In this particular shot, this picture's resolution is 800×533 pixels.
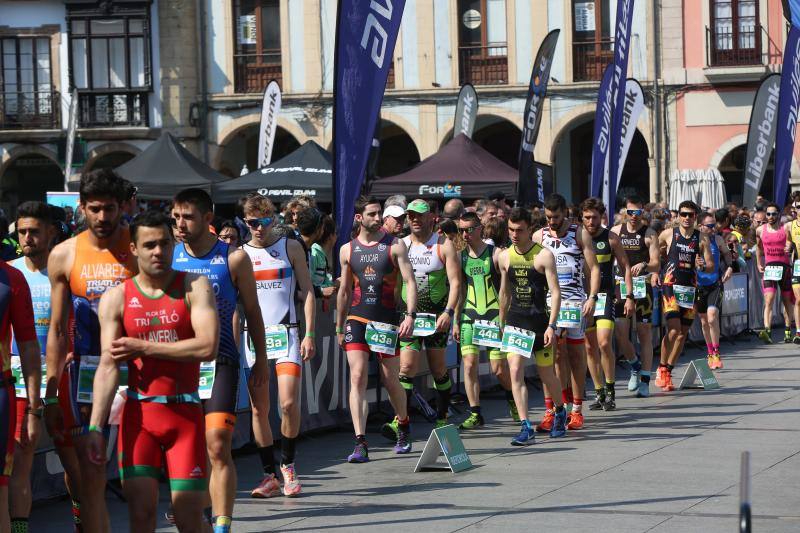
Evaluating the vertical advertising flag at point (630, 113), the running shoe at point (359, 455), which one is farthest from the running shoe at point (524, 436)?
the vertical advertising flag at point (630, 113)

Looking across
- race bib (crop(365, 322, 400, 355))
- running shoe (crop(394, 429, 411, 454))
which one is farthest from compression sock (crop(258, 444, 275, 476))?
running shoe (crop(394, 429, 411, 454))

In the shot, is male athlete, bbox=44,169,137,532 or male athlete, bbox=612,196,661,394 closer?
male athlete, bbox=44,169,137,532

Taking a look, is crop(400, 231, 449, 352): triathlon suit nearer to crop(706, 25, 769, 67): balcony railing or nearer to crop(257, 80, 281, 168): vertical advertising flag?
crop(257, 80, 281, 168): vertical advertising flag

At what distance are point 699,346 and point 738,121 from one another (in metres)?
17.6

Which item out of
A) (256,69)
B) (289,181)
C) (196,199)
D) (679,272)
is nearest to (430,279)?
(679,272)

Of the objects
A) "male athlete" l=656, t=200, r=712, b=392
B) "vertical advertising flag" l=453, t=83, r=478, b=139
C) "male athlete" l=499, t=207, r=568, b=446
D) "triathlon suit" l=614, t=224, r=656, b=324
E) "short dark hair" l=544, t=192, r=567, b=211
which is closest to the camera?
"male athlete" l=499, t=207, r=568, b=446

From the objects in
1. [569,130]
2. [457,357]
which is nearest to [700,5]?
[569,130]

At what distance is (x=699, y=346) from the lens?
66.0ft

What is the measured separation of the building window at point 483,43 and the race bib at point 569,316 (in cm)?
2495

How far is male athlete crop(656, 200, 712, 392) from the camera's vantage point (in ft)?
49.4

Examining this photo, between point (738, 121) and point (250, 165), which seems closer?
point (738, 121)

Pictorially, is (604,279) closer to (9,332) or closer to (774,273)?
(774,273)

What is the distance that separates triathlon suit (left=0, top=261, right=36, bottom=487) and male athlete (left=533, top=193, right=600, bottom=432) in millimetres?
6367

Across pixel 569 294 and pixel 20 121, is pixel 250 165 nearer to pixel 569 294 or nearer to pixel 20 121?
pixel 20 121
